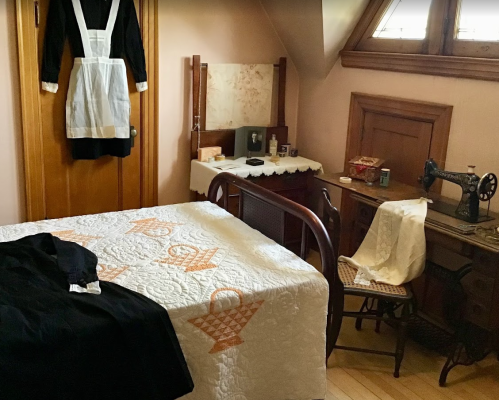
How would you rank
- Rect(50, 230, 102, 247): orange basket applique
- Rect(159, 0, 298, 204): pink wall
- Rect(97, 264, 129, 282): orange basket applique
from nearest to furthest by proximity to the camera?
Rect(97, 264, 129, 282): orange basket applique, Rect(50, 230, 102, 247): orange basket applique, Rect(159, 0, 298, 204): pink wall

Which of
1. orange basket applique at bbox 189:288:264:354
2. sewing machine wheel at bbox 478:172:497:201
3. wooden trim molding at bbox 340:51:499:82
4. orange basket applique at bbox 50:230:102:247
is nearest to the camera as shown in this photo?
orange basket applique at bbox 189:288:264:354

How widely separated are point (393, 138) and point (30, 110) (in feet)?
6.89

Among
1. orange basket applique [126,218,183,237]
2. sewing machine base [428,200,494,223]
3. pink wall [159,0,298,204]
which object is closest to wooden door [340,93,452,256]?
sewing machine base [428,200,494,223]

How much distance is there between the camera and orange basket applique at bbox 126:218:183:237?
93.9 inches

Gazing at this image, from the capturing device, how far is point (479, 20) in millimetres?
2773

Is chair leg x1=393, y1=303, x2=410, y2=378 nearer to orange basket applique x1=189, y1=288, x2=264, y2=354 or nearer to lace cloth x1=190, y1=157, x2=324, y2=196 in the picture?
orange basket applique x1=189, y1=288, x2=264, y2=354

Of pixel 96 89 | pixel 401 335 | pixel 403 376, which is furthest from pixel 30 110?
pixel 403 376

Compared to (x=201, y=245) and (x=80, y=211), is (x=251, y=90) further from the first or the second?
(x=201, y=245)

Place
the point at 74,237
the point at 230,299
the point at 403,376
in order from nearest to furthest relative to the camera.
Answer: the point at 230,299 < the point at 74,237 < the point at 403,376

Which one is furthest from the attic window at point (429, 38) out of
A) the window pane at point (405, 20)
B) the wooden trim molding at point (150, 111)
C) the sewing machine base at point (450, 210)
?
the wooden trim molding at point (150, 111)

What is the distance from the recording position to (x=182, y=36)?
352 centimetres

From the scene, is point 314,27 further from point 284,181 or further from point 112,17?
point 112,17

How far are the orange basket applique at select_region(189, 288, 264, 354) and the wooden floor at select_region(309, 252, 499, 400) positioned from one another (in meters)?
0.72

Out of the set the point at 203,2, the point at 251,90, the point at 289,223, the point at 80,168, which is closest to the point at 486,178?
the point at 289,223
